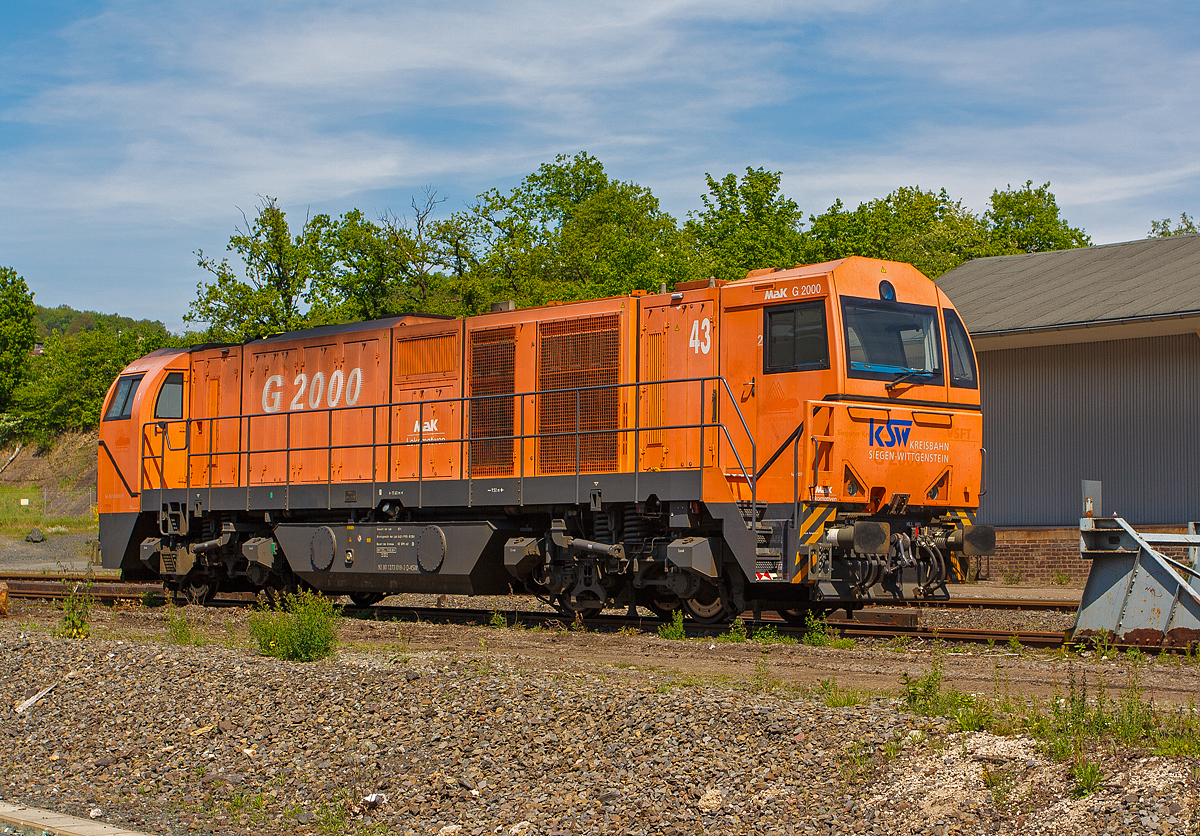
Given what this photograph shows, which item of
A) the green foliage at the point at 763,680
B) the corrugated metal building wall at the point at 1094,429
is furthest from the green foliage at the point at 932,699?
the corrugated metal building wall at the point at 1094,429

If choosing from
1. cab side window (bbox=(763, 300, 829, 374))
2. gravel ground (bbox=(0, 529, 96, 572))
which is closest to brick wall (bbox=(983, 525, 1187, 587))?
cab side window (bbox=(763, 300, 829, 374))

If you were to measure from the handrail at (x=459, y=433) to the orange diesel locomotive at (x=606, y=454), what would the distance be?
6 centimetres

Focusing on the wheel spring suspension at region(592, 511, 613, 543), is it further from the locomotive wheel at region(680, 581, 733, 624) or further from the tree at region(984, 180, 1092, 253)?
the tree at region(984, 180, 1092, 253)

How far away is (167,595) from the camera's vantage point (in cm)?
1716

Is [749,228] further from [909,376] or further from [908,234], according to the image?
[909,376]

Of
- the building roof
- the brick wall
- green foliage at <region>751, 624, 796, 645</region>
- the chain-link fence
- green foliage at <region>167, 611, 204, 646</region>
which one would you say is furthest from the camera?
the chain-link fence

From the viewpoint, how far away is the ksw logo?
1158 centimetres

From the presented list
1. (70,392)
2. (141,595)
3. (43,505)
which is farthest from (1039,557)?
(70,392)

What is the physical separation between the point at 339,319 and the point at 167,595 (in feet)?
60.7

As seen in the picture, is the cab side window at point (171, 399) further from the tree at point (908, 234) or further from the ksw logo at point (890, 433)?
the tree at point (908, 234)

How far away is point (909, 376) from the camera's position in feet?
39.0

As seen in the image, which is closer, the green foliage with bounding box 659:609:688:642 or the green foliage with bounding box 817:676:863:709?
the green foliage with bounding box 817:676:863:709

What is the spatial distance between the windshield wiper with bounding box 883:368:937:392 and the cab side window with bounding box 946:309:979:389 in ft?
1.26

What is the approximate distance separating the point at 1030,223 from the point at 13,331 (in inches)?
2165
